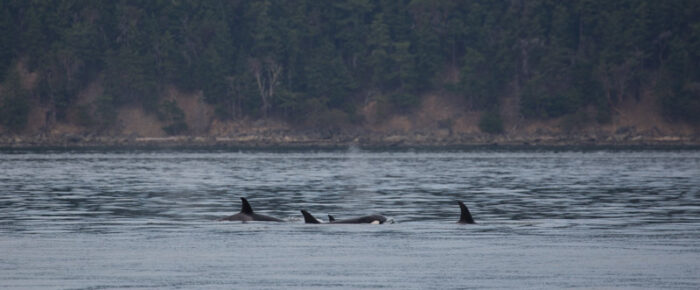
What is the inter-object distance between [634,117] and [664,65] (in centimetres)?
813

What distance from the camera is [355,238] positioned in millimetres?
27844

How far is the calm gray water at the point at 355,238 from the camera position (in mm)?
20484

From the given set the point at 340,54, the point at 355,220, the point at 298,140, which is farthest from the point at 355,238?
the point at 340,54

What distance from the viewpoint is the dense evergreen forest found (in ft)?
486

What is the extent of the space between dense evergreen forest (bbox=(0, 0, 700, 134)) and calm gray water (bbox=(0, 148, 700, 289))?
315 feet

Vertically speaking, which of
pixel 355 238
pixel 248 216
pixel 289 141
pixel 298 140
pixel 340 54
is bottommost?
pixel 289 141

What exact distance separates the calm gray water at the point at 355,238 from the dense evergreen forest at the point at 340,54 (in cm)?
9590

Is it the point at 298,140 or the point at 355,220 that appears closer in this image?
the point at 355,220

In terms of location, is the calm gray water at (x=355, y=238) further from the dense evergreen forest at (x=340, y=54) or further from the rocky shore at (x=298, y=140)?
the dense evergreen forest at (x=340, y=54)

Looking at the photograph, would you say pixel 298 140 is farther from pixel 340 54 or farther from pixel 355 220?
pixel 355 220

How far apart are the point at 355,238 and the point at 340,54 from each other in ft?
426

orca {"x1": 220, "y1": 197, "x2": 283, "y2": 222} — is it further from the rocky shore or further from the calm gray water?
the rocky shore

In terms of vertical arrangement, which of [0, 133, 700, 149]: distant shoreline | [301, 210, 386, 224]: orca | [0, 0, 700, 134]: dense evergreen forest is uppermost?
[0, 0, 700, 134]: dense evergreen forest

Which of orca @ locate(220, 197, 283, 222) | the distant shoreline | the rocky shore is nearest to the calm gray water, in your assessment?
orca @ locate(220, 197, 283, 222)
